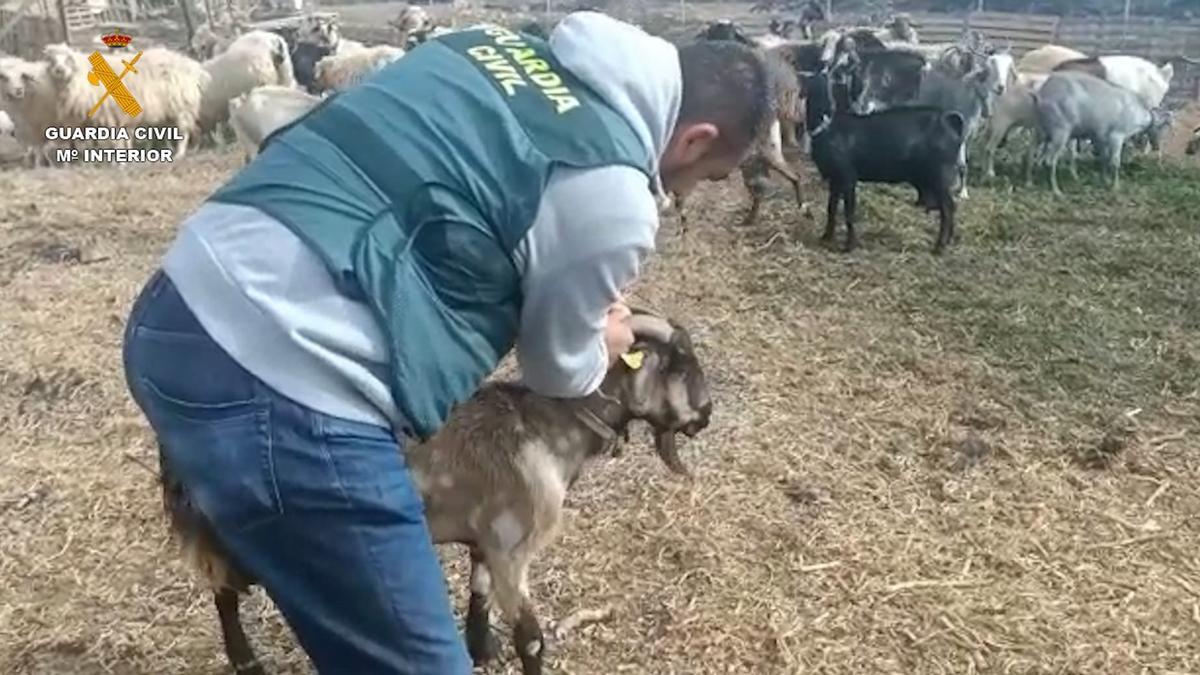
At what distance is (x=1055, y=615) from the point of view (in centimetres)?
409

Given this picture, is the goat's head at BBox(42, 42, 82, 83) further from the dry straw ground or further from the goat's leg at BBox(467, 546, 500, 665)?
the goat's leg at BBox(467, 546, 500, 665)

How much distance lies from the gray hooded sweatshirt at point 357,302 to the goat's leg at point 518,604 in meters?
1.46

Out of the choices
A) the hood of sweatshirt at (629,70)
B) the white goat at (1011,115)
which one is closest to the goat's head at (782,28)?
the white goat at (1011,115)

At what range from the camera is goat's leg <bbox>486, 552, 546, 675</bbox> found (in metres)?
3.39

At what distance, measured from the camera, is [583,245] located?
1.89 metres

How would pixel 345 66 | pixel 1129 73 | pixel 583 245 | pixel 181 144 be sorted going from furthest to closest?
pixel 345 66 < pixel 181 144 < pixel 1129 73 < pixel 583 245

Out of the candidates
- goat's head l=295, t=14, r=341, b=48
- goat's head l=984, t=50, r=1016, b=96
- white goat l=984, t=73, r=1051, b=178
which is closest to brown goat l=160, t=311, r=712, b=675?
white goat l=984, t=73, r=1051, b=178

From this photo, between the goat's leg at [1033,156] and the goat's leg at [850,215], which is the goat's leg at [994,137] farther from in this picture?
the goat's leg at [850,215]

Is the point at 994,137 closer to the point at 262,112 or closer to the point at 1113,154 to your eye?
the point at 1113,154

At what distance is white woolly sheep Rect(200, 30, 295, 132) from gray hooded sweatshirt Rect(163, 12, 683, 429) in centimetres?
1281

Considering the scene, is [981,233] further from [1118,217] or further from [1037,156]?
[1037,156]

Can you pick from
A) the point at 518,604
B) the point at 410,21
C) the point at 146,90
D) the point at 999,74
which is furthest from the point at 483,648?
the point at 410,21

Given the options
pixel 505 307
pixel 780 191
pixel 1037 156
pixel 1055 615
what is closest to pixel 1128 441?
pixel 1055 615

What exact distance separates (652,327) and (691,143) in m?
1.43
